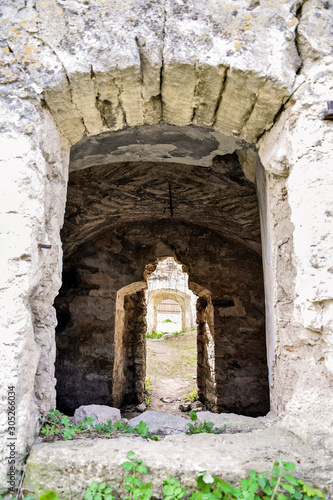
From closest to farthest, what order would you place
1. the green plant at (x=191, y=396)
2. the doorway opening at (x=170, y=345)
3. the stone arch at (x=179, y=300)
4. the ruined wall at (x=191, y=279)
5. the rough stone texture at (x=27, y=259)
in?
the rough stone texture at (x=27, y=259), the ruined wall at (x=191, y=279), the green plant at (x=191, y=396), the doorway opening at (x=170, y=345), the stone arch at (x=179, y=300)

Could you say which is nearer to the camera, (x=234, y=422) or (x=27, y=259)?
(x=27, y=259)

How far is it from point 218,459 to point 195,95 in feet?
4.97

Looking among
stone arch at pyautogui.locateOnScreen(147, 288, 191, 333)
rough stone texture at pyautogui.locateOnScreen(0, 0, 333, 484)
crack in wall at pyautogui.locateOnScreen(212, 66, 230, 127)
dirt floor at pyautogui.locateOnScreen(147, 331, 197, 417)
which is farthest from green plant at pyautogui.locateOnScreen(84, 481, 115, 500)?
stone arch at pyautogui.locateOnScreen(147, 288, 191, 333)

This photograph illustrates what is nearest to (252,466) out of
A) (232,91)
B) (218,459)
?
(218,459)

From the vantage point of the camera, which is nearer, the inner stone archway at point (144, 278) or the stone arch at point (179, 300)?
the inner stone archway at point (144, 278)

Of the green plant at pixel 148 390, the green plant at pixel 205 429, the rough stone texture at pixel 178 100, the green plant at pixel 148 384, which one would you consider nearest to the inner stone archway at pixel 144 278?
the green plant at pixel 148 390

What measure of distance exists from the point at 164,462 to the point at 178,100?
1526 millimetres

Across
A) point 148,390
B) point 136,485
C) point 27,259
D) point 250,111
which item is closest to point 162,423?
point 136,485

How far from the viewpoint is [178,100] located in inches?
69.8

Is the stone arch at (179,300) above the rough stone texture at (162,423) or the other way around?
above

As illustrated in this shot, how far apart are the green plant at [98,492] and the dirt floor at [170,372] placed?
362cm

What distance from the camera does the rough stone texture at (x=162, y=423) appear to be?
5.50ft

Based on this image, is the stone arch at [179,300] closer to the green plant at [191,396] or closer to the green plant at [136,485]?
the green plant at [191,396]

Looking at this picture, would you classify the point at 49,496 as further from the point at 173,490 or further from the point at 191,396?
the point at 191,396
